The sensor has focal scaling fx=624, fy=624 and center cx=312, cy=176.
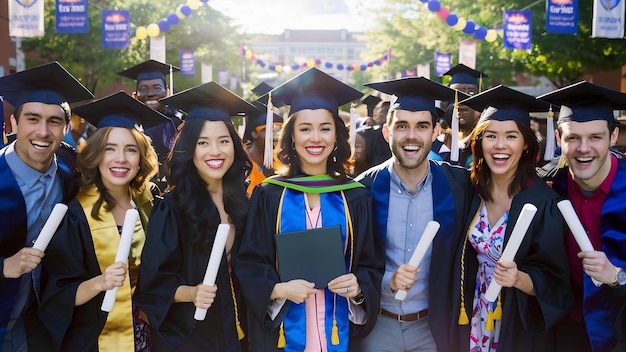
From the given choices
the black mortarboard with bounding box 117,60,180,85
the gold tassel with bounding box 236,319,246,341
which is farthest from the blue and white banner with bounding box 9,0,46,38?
the gold tassel with bounding box 236,319,246,341

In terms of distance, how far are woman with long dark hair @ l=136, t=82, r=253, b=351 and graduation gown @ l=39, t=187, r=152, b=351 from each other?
0.74 ft

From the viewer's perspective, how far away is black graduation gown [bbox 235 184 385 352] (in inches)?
112

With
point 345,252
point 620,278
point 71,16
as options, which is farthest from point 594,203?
point 71,16

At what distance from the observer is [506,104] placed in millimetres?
3234

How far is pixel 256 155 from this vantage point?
5.77 m

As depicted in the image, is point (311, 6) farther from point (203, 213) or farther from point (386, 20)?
point (203, 213)

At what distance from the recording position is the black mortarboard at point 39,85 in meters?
3.20

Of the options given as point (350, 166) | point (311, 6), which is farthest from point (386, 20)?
point (311, 6)

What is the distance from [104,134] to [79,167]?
209mm

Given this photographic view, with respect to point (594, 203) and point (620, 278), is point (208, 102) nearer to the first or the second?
point (594, 203)

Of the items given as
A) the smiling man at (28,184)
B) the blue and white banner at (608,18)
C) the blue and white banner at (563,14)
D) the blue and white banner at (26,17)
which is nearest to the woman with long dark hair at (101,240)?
the smiling man at (28,184)

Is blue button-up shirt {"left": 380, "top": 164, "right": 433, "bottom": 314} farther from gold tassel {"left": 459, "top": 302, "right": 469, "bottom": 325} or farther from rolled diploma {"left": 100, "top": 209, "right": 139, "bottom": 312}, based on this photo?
Result: rolled diploma {"left": 100, "top": 209, "right": 139, "bottom": 312}

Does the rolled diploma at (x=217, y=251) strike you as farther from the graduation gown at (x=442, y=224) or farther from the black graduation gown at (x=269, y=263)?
the graduation gown at (x=442, y=224)

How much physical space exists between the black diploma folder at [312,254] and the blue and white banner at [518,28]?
477 inches
